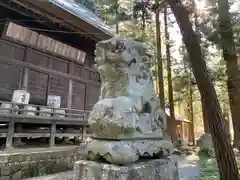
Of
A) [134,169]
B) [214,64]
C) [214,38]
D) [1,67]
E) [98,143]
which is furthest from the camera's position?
[214,64]

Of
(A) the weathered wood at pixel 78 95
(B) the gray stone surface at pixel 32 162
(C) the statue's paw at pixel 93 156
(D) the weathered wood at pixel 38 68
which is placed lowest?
(B) the gray stone surface at pixel 32 162

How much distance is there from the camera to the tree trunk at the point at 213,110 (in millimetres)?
3680

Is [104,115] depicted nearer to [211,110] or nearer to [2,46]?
[211,110]

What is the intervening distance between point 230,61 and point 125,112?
232 inches

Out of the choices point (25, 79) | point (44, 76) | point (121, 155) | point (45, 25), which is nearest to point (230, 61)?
point (121, 155)

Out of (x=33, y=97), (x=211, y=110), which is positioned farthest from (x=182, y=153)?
(x=211, y=110)

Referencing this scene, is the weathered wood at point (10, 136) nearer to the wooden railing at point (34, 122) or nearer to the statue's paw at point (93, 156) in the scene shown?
the wooden railing at point (34, 122)

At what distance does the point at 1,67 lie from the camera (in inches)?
301

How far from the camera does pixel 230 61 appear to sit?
23.3 feet

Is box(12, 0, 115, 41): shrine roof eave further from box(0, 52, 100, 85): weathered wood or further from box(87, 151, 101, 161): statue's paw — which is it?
box(87, 151, 101, 161): statue's paw

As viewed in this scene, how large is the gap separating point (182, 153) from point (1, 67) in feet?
33.5

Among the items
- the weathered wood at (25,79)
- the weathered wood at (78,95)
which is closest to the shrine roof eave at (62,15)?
the weathered wood at (25,79)

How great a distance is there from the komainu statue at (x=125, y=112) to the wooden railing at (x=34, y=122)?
4.59m

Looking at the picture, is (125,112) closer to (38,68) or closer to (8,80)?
(8,80)
